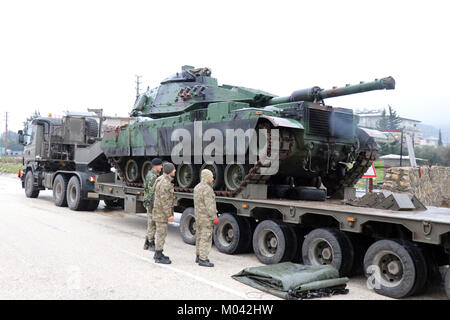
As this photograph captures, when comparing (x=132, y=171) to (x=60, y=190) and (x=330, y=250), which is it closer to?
(x=60, y=190)

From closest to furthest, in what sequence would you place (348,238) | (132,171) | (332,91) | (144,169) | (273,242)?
(348,238), (273,242), (332,91), (144,169), (132,171)

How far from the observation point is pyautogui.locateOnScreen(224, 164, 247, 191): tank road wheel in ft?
33.5

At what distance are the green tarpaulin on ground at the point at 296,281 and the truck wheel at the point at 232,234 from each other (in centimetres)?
212

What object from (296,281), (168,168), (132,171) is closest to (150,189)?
(168,168)

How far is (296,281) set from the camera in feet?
20.9

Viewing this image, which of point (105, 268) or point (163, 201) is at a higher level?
point (163, 201)

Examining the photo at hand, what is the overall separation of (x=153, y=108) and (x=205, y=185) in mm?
5708

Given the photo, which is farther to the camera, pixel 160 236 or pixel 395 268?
pixel 160 236

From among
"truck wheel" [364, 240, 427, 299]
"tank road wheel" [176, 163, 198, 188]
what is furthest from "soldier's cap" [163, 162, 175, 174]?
"truck wheel" [364, 240, 427, 299]

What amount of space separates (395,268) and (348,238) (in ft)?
3.37

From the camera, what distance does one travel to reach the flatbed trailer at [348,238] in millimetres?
6207

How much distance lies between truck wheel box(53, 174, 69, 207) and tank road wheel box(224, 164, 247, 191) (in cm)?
874
